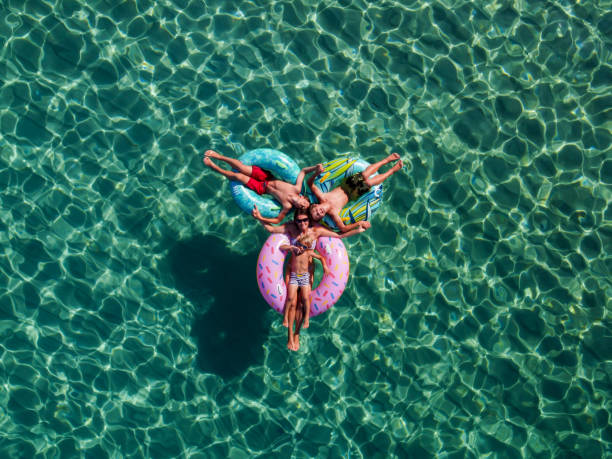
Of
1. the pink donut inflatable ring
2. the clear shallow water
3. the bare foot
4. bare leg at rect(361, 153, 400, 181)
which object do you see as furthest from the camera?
the clear shallow water

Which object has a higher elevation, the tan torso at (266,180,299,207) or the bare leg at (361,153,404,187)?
the bare leg at (361,153,404,187)

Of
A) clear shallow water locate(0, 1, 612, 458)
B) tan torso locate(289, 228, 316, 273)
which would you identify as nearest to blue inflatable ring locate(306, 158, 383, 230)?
tan torso locate(289, 228, 316, 273)

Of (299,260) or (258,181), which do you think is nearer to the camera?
(299,260)

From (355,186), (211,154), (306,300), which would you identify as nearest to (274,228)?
(306,300)

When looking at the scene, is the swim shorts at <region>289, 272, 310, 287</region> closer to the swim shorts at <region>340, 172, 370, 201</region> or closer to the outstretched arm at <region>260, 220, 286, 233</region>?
the outstretched arm at <region>260, 220, 286, 233</region>

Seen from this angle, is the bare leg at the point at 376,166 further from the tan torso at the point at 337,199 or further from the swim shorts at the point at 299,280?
the swim shorts at the point at 299,280

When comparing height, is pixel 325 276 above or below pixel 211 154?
below

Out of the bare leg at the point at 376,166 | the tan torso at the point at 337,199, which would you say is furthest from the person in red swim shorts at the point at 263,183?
the bare leg at the point at 376,166

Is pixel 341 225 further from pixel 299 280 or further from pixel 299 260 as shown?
pixel 299 280
